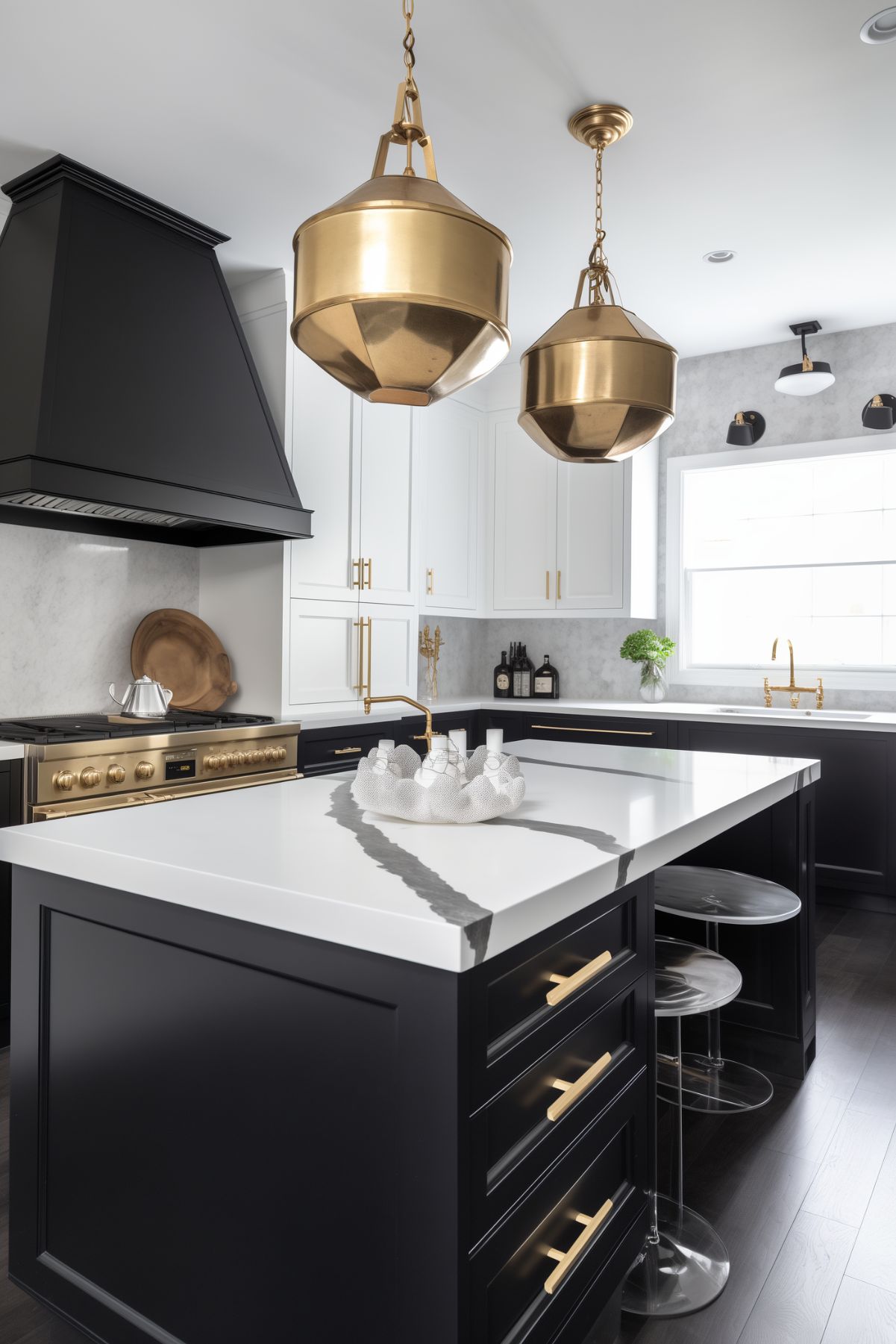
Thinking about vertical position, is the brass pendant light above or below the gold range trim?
above

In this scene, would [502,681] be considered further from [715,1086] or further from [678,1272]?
[678,1272]

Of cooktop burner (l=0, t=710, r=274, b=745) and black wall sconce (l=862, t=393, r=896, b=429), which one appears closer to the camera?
cooktop burner (l=0, t=710, r=274, b=745)

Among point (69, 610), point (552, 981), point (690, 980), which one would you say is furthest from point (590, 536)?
point (552, 981)

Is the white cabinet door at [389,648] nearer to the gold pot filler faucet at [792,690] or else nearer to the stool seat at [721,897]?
the gold pot filler faucet at [792,690]

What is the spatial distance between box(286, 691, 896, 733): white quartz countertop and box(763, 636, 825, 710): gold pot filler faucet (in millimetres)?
48

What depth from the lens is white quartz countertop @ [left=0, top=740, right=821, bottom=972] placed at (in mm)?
1048

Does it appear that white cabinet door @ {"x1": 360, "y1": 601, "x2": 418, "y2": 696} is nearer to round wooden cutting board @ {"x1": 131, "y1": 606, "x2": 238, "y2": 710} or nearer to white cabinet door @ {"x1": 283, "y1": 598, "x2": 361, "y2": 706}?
white cabinet door @ {"x1": 283, "y1": 598, "x2": 361, "y2": 706}

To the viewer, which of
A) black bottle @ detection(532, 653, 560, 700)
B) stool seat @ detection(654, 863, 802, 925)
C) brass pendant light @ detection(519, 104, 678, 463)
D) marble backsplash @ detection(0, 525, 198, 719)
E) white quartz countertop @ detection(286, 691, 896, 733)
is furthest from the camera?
black bottle @ detection(532, 653, 560, 700)

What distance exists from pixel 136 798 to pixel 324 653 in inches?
45.5

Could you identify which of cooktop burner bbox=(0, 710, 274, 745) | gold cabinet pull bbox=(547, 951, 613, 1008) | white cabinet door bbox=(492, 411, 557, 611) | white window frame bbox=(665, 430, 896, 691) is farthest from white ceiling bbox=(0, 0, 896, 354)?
gold cabinet pull bbox=(547, 951, 613, 1008)

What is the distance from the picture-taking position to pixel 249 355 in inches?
139

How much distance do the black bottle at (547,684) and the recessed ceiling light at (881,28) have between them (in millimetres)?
3481

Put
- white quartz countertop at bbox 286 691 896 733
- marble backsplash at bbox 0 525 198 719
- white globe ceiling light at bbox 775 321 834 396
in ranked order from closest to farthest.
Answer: marble backsplash at bbox 0 525 198 719, white quartz countertop at bbox 286 691 896 733, white globe ceiling light at bbox 775 321 834 396

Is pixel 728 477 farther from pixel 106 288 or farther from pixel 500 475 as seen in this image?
pixel 106 288
